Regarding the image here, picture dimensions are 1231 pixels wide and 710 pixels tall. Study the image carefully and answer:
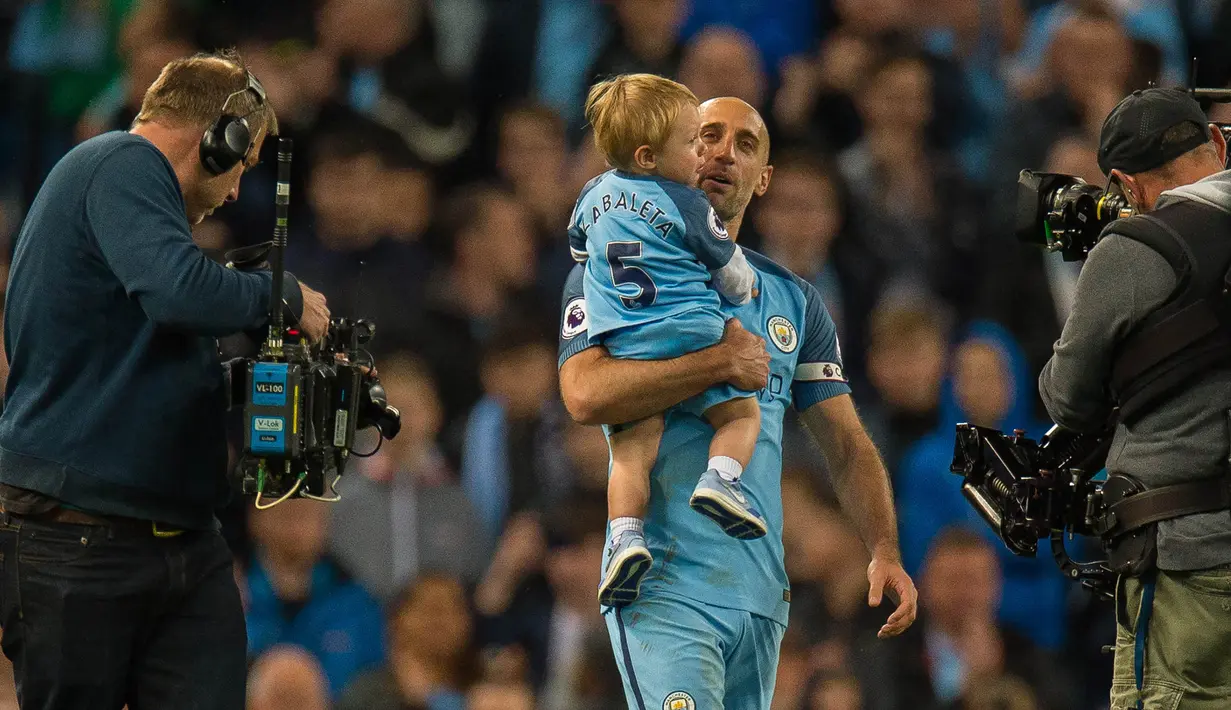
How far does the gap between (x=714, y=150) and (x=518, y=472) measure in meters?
2.18

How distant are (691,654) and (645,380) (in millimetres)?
530

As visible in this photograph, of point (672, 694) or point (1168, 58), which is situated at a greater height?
point (1168, 58)

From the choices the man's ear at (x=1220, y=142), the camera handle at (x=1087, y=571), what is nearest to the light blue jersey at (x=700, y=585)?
the camera handle at (x=1087, y=571)

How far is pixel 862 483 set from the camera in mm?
3326

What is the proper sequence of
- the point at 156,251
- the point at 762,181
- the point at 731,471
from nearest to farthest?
the point at 156,251 < the point at 731,471 < the point at 762,181

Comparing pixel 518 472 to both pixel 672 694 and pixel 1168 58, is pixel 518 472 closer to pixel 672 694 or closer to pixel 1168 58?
pixel 672 694

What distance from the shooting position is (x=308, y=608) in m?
5.14

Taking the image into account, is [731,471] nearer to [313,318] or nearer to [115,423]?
[313,318]

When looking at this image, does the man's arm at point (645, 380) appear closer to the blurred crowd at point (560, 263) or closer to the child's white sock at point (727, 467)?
the child's white sock at point (727, 467)

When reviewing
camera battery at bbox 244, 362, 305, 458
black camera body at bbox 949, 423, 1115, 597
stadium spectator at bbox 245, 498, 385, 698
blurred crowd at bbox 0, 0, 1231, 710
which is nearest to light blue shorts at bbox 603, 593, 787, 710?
black camera body at bbox 949, 423, 1115, 597

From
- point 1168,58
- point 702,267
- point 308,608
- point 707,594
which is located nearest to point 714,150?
point 702,267

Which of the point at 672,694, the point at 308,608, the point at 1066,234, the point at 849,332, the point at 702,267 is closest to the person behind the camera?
the point at 672,694

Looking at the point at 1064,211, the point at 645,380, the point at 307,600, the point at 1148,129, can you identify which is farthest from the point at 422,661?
the point at 1148,129

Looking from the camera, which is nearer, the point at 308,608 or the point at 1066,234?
the point at 1066,234
